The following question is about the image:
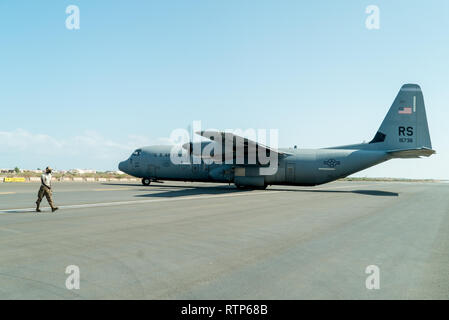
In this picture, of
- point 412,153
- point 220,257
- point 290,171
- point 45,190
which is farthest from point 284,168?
point 220,257

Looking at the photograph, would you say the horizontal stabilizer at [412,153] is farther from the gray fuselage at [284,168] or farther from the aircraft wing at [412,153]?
the gray fuselage at [284,168]

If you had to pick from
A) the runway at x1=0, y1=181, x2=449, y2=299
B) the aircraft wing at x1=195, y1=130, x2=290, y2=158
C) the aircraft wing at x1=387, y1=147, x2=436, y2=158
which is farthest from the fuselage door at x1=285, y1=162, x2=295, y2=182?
the runway at x1=0, y1=181, x2=449, y2=299

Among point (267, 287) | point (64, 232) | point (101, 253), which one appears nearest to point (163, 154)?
point (64, 232)

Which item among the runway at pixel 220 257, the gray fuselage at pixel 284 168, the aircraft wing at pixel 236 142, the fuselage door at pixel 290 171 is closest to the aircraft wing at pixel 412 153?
the gray fuselage at pixel 284 168

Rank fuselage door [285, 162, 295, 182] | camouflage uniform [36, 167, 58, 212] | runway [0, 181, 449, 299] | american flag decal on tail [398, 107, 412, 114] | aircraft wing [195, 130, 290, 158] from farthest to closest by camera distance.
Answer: fuselage door [285, 162, 295, 182] → american flag decal on tail [398, 107, 412, 114] → aircraft wing [195, 130, 290, 158] → camouflage uniform [36, 167, 58, 212] → runway [0, 181, 449, 299]

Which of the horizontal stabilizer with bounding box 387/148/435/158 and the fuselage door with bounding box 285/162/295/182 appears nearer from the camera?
the horizontal stabilizer with bounding box 387/148/435/158

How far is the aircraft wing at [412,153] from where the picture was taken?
21.6 metres

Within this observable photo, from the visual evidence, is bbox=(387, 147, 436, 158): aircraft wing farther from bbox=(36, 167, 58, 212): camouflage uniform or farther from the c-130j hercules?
bbox=(36, 167, 58, 212): camouflage uniform

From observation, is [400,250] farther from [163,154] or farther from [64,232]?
[163,154]

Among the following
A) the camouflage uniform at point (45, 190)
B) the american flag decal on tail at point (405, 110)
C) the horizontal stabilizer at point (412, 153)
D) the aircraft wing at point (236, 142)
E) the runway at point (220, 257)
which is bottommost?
the runway at point (220, 257)

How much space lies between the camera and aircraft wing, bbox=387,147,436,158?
21625 millimetres

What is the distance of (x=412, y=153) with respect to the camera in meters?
22.6

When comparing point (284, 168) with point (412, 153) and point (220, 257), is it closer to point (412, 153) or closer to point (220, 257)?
point (412, 153)
